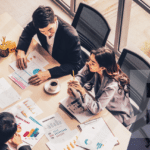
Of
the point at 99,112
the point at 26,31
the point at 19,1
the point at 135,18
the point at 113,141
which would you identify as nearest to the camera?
the point at 113,141

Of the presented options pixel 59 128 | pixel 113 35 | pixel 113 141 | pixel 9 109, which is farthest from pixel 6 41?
pixel 113 35

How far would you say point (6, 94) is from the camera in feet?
7.23

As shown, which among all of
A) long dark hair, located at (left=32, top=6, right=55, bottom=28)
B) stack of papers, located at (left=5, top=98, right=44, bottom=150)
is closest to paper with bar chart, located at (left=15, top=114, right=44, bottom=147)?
stack of papers, located at (left=5, top=98, right=44, bottom=150)

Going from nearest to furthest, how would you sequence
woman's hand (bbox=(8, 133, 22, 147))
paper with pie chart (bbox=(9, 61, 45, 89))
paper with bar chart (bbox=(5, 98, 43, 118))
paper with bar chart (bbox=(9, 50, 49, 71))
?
woman's hand (bbox=(8, 133, 22, 147))
paper with bar chart (bbox=(5, 98, 43, 118))
paper with pie chart (bbox=(9, 61, 45, 89))
paper with bar chart (bbox=(9, 50, 49, 71))

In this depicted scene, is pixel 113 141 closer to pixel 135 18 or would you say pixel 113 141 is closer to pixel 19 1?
pixel 135 18

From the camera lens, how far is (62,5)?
4.18 metres

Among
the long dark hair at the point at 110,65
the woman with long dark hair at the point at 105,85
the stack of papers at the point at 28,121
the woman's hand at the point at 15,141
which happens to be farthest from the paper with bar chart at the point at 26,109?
the long dark hair at the point at 110,65

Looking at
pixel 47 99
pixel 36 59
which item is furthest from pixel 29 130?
pixel 36 59

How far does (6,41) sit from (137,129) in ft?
5.35

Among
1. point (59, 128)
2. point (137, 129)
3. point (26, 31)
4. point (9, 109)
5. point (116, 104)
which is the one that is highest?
point (26, 31)

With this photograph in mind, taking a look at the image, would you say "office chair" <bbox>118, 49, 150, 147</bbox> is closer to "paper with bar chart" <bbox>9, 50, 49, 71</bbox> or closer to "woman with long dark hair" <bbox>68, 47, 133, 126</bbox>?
"woman with long dark hair" <bbox>68, 47, 133, 126</bbox>

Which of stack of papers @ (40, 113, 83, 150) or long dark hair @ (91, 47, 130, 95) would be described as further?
long dark hair @ (91, 47, 130, 95)

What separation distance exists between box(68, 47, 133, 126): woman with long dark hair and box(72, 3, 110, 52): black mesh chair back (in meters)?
0.38

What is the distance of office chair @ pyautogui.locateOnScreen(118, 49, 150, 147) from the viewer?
2.15m
